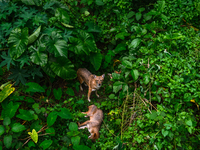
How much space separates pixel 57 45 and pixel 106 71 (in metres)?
1.46

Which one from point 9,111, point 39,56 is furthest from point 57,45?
point 9,111

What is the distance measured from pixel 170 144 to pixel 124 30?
8.14 feet

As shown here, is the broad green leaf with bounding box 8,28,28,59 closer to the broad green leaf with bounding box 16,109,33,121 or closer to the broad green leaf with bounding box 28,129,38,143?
the broad green leaf with bounding box 16,109,33,121

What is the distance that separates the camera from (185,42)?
2699 mm

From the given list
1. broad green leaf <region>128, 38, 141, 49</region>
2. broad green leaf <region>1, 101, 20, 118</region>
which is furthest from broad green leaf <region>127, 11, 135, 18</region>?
broad green leaf <region>1, 101, 20, 118</region>

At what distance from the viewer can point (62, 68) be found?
2.99 m

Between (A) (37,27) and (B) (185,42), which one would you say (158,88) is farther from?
(A) (37,27)

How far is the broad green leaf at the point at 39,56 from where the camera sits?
2.66 m

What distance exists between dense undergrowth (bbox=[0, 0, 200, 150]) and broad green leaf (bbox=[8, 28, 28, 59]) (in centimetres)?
2

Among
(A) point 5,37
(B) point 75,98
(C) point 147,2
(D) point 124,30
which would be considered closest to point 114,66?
(D) point 124,30

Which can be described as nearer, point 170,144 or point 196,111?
point 170,144

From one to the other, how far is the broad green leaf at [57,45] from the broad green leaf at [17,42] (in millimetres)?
421

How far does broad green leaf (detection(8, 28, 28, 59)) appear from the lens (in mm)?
2666

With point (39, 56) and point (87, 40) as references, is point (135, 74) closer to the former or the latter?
point (87, 40)
